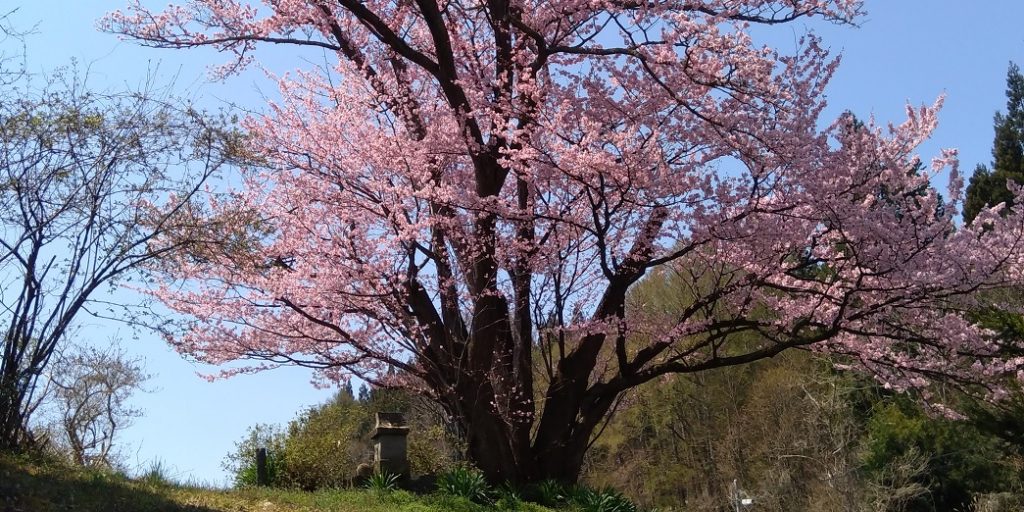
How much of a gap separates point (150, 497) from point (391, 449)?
330 cm

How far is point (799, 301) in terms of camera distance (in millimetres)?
9602

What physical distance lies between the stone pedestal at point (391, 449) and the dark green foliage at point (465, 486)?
3.02 ft

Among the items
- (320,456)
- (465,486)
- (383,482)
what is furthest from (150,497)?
(320,456)

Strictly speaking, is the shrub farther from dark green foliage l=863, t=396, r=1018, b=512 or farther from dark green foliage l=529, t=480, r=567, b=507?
dark green foliage l=863, t=396, r=1018, b=512

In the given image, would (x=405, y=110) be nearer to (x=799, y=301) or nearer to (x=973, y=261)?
(x=799, y=301)

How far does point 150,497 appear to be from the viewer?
21.9 feet

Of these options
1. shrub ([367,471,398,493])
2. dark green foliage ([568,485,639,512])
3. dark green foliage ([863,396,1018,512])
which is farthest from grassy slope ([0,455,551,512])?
dark green foliage ([863,396,1018,512])

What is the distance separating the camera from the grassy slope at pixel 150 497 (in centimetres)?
585

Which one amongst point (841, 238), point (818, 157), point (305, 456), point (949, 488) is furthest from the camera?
point (949, 488)

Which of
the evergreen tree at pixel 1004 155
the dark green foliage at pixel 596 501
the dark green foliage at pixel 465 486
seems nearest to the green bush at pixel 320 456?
the dark green foliage at pixel 465 486

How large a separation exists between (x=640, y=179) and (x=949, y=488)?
17817 mm

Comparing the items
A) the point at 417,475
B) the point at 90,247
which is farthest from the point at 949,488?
the point at 90,247

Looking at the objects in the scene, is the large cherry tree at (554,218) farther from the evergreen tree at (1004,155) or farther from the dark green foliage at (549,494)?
the evergreen tree at (1004,155)

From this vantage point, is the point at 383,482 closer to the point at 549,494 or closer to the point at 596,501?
the point at 549,494
